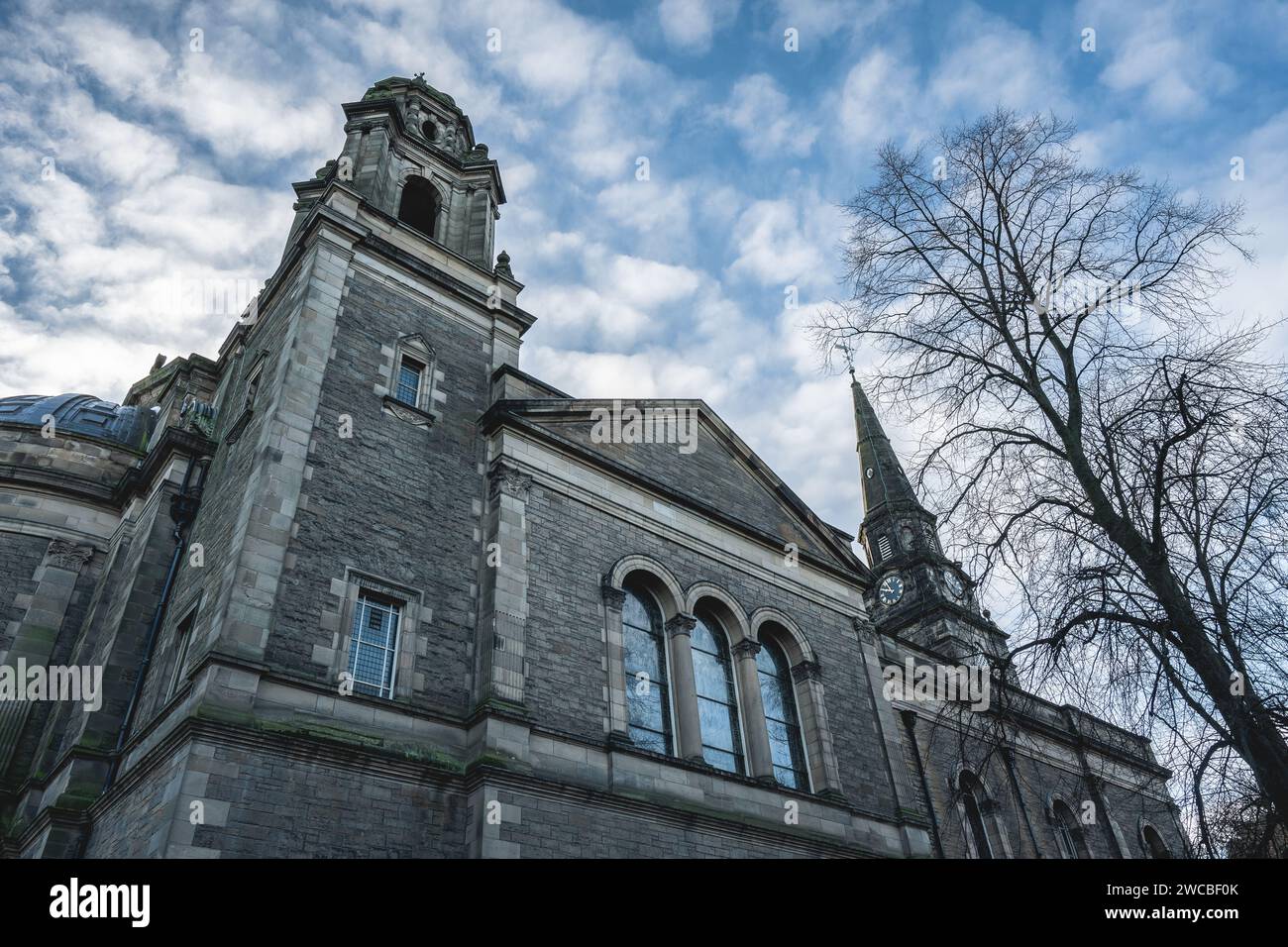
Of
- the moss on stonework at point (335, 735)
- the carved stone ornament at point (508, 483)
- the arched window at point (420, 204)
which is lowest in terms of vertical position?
the moss on stonework at point (335, 735)

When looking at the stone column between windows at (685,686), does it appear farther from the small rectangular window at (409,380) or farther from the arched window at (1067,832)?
the arched window at (1067,832)

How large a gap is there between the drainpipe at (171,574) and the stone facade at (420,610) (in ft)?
0.12

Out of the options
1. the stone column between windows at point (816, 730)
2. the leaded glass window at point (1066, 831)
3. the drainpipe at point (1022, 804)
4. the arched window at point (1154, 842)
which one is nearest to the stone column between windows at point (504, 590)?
the stone column between windows at point (816, 730)

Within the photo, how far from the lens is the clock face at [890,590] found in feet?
111

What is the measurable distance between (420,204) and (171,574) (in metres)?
11.1

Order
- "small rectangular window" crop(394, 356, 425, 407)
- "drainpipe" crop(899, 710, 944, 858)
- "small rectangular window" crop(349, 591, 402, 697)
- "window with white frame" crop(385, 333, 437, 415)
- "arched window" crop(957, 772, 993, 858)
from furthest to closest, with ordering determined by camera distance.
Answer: "arched window" crop(957, 772, 993, 858), "drainpipe" crop(899, 710, 944, 858), "small rectangular window" crop(394, 356, 425, 407), "window with white frame" crop(385, 333, 437, 415), "small rectangular window" crop(349, 591, 402, 697)

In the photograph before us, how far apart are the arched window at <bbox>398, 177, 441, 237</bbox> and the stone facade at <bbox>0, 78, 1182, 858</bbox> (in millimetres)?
126

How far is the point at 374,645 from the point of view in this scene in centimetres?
1159

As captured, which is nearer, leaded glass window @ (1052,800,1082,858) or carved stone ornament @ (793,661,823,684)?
carved stone ornament @ (793,661,823,684)

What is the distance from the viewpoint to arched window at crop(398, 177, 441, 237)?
20578 millimetres

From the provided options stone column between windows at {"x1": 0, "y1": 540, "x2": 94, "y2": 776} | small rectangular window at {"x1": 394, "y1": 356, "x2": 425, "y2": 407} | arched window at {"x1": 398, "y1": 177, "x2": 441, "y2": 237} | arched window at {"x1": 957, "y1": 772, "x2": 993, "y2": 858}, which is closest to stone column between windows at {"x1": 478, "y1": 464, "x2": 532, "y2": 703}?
small rectangular window at {"x1": 394, "y1": 356, "x2": 425, "y2": 407}

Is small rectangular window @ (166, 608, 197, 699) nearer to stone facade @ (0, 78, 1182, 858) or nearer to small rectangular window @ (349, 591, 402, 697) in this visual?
stone facade @ (0, 78, 1182, 858)

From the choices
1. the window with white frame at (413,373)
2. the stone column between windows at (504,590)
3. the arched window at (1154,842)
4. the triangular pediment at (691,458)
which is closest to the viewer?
the stone column between windows at (504,590)
